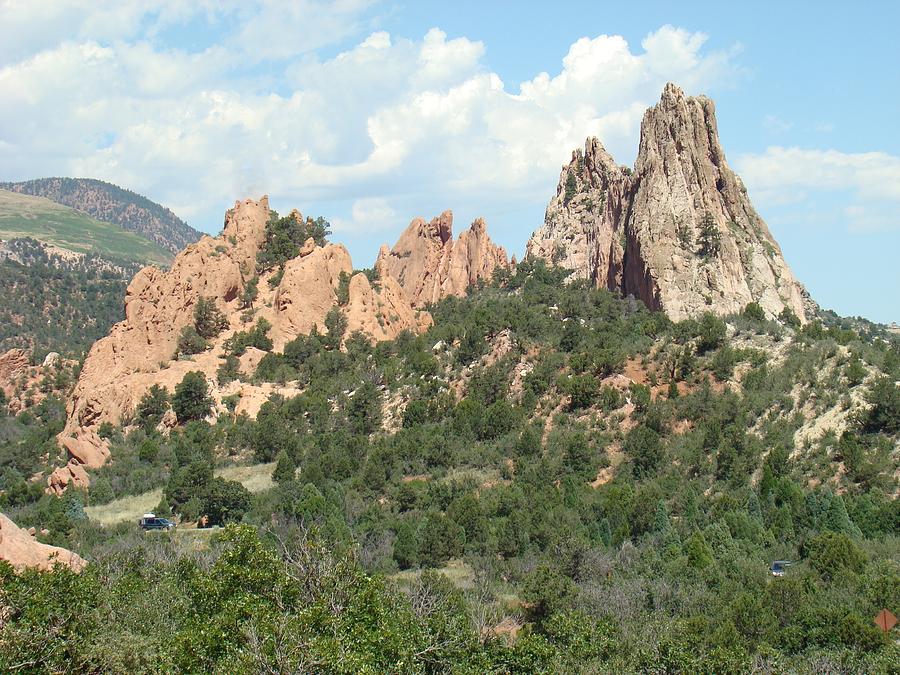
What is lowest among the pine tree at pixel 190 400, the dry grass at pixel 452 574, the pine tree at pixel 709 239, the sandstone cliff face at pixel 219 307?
the dry grass at pixel 452 574

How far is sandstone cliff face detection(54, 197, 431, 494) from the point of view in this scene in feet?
213

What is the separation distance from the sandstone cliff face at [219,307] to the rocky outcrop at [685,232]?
59.9ft

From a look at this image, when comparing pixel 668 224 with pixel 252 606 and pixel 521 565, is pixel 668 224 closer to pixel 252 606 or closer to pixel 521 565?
pixel 521 565

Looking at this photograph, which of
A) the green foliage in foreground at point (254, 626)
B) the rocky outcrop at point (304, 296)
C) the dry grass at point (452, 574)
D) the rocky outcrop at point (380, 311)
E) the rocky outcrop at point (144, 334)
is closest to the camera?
the green foliage in foreground at point (254, 626)

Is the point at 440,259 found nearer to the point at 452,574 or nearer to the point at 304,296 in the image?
the point at 304,296

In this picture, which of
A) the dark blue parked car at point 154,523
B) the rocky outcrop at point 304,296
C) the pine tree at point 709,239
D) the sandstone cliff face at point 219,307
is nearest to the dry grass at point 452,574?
the dark blue parked car at point 154,523

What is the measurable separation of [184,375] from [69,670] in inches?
1817

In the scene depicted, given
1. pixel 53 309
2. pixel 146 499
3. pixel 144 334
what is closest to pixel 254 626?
pixel 146 499

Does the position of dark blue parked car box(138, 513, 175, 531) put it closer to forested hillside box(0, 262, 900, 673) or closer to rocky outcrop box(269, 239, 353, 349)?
forested hillside box(0, 262, 900, 673)

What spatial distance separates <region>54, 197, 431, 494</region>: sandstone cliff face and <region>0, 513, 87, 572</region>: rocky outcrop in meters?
29.7

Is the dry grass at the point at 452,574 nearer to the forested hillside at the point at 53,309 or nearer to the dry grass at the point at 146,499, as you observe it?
A: the dry grass at the point at 146,499

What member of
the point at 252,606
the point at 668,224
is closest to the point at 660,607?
the point at 252,606

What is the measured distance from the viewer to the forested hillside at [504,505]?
2484 centimetres

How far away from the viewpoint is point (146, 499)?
179 ft
